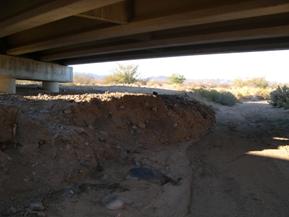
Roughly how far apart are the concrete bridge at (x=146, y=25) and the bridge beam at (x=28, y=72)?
69cm

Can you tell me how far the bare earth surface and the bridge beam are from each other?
428 inches

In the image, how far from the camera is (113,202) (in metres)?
7.32

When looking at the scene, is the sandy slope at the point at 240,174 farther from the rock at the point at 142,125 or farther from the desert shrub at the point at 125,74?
the desert shrub at the point at 125,74

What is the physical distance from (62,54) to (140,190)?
15.9 meters

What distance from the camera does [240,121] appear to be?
17406 mm

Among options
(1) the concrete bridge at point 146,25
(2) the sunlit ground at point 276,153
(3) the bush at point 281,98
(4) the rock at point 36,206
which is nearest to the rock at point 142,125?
(2) the sunlit ground at point 276,153

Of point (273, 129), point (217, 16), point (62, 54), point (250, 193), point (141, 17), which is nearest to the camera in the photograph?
point (250, 193)

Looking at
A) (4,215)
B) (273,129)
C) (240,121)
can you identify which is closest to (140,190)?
(4,215)

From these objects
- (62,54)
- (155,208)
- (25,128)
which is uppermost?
(62,54)

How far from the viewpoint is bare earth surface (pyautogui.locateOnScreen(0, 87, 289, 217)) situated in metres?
7.29

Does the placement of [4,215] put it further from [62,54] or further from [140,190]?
[62,54]

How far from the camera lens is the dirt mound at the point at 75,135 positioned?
7910 millimetres

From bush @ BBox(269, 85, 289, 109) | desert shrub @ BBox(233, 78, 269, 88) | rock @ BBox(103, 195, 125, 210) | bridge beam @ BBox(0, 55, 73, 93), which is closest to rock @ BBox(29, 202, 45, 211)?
rock @ BBox(103, 195, 125, 210)

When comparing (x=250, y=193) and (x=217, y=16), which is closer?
(x=250, y=193)
